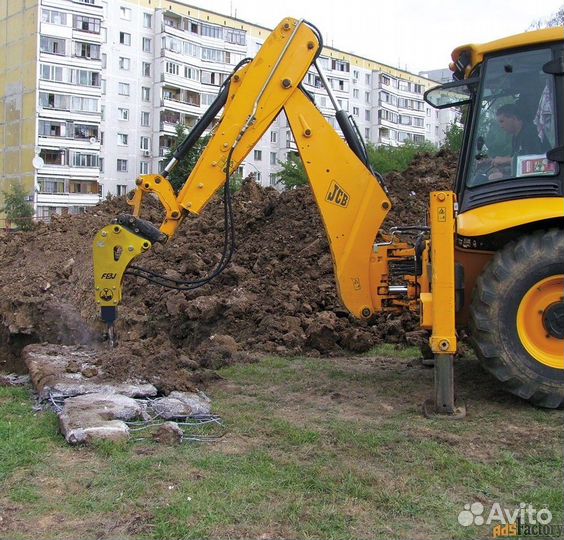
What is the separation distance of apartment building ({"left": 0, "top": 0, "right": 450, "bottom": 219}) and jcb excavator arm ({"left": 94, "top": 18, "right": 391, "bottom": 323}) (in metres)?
32.3

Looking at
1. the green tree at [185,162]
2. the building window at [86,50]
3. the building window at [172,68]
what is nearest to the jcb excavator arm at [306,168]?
the green tree at [185,162]

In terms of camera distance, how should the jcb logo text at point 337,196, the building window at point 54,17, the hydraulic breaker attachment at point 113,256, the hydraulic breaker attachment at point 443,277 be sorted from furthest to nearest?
the building window at point 54,17, the jcb logo text at point 337,196, the hydraulic breaker attachment at point 113,256, the hydraulic breaker attachment at point 443,277

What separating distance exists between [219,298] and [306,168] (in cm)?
345

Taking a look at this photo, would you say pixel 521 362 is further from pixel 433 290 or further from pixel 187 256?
pixel 187 256

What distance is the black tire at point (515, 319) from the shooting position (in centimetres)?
512

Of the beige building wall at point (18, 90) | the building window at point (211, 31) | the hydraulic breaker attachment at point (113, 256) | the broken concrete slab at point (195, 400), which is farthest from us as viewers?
the building window at point (211, 31)

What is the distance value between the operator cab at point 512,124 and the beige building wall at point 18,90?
42394 millimetres

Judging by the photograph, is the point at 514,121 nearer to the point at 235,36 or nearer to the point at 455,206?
the point at 455,206

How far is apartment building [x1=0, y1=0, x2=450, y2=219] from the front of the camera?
43.9m

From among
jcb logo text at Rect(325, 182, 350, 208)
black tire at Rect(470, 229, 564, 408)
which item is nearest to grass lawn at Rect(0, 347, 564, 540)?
black tire at Rect(470, 229, 564, 408)

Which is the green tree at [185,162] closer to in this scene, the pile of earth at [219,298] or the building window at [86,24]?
the pile of earth at [219,298]

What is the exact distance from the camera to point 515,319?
16.9 ft

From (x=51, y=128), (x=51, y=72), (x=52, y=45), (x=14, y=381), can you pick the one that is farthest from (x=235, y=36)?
(x=14, y=381)

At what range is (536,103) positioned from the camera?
542 centimetres
